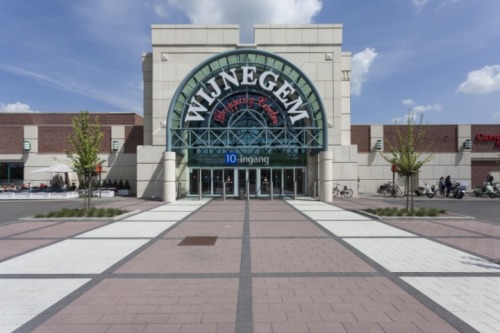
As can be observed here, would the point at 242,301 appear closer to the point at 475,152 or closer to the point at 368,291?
the point at 368,291

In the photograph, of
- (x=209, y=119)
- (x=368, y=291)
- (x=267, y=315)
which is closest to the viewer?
(x=267, y=315)

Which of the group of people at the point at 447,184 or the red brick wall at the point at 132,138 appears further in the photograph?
the red brick wall at the point at 132,138

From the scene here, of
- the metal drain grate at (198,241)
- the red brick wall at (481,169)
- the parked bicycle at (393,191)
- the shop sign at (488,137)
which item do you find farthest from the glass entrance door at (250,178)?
the shop sign at (488,137)

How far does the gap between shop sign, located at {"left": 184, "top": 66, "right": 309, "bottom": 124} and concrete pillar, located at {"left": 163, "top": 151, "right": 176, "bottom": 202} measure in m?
3.21

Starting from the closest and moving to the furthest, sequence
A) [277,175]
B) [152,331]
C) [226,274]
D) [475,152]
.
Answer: [152,331]
[226,274]
[277,175]
[475,152]

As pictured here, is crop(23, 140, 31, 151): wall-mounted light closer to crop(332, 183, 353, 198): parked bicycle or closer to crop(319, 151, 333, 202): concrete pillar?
crop(319, 151, 333, 202): concrete pillar

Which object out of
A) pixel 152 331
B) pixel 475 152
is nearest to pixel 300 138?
pixel 475 152

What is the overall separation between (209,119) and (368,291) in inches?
846

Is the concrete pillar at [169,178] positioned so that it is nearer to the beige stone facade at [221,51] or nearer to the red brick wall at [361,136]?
the beige stone facade at [221,51]

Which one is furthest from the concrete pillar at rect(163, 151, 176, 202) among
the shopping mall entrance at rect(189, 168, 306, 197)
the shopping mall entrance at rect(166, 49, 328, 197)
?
the shopping mall entrance at rect(189, 168, 306, 197)

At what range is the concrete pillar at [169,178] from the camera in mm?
23781

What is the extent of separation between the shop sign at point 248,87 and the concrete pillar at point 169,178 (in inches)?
126

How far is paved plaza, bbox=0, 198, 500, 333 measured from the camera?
14.9 ft

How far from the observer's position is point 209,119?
25859 millimetres
